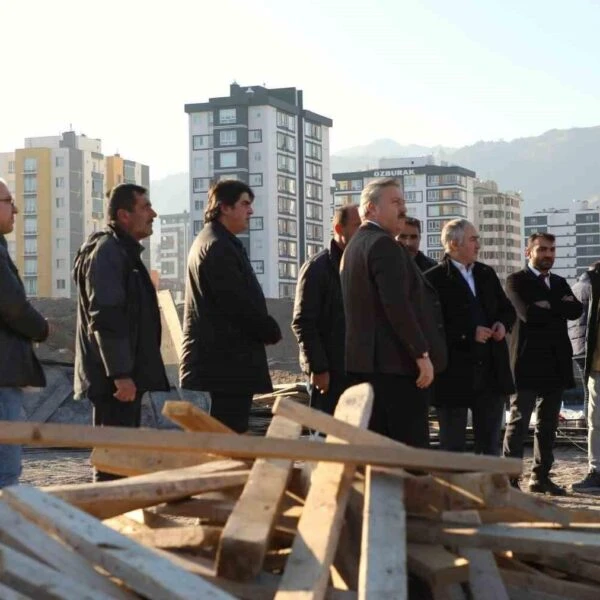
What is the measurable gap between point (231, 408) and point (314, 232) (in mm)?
136517

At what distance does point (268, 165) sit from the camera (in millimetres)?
137500

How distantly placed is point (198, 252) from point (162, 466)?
220 cm

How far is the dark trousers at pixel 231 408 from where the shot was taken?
7715mm

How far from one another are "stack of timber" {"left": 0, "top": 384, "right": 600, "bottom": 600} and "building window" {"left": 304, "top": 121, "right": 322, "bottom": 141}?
138 m

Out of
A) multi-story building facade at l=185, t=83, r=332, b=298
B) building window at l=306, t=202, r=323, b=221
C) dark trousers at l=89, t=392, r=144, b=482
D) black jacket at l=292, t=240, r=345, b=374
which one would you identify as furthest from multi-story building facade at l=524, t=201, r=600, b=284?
dark trousers at l=89, t=392, r=144, b=482

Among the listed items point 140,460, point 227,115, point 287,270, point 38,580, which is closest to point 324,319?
point 140,460

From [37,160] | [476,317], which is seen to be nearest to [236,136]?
[37,160]

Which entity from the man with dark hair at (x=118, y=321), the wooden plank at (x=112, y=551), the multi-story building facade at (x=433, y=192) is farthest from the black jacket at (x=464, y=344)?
the multi-story building facade at (x=433, y=192)

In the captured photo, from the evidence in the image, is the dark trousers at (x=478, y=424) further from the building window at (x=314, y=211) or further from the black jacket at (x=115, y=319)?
the building window at (x=314, y=211)

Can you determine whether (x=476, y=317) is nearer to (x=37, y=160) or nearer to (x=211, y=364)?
(x=211, y=364)

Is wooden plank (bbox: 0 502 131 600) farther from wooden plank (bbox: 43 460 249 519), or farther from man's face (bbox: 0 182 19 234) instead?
man's face (bbox: 0 182 19 234)

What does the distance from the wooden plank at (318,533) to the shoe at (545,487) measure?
455cm

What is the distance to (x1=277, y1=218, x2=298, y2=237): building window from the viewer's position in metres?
136

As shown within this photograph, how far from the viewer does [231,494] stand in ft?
17.6
